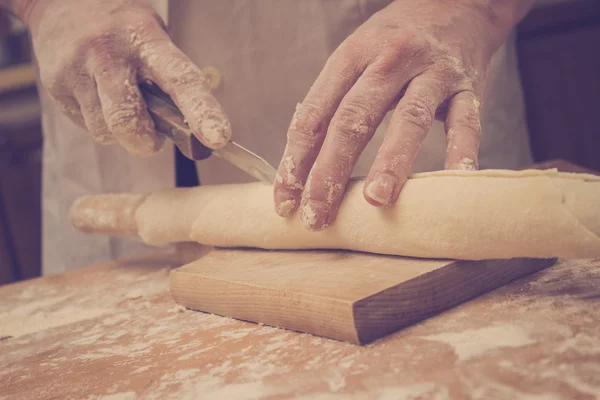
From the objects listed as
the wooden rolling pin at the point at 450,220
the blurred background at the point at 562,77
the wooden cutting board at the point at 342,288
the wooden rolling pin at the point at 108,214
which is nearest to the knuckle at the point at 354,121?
the wooden rolling pin at the point at 450,220

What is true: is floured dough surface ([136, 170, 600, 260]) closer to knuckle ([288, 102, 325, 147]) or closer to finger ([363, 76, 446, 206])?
finger ([363, 76, 446, 206])

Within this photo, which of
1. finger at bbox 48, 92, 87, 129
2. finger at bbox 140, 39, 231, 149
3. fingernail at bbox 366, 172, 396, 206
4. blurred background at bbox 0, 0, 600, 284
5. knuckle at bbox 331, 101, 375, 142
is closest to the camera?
fingernail at bbox 366, 172, 396, 206

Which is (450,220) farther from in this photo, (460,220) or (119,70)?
(119,70)

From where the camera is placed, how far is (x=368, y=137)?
1.14 meters

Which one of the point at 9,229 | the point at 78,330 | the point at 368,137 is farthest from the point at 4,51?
the point at 368,137

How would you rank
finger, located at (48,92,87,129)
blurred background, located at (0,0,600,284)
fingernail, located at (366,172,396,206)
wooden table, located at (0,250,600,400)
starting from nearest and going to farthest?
1. wooden table, located at (0,250,600,400)
2. fingernail, located at (366,172,396,206)
3. finger, located at (48,92,87,129)
4. blurred background, located at (0,0,600,284)

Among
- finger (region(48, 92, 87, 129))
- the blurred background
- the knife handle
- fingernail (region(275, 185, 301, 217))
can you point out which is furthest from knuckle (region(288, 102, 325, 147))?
the blurred background

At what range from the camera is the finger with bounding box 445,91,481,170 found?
111 cm

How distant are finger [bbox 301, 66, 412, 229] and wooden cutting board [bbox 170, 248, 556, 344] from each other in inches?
4.1

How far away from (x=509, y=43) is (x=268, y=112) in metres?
0.88

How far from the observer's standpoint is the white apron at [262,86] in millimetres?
1751

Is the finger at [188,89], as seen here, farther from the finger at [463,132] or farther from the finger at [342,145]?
the finger at [463,132]

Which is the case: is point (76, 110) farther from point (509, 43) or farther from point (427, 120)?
point (509, 43)

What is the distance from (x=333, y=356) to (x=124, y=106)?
845 mm
